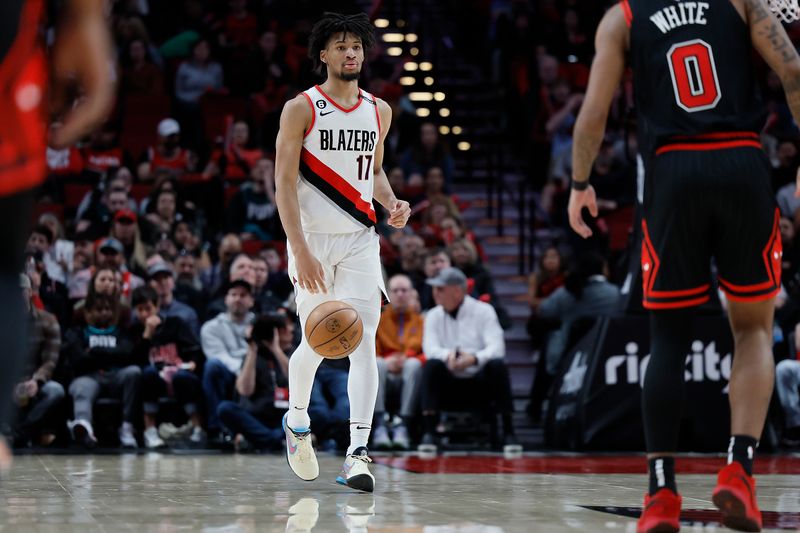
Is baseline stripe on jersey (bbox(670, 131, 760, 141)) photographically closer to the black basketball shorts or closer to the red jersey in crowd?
the black basketball shorts

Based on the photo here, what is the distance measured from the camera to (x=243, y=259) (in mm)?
11438

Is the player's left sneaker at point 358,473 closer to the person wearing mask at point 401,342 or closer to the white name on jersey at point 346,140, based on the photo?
the white name on jersey at point 346,140

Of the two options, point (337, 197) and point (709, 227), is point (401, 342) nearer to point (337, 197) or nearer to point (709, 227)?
point (337, 197)

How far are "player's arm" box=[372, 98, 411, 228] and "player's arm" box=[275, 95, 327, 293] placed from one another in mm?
472

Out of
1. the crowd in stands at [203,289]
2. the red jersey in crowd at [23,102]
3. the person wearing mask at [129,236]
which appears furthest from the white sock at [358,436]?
the person wearing mask at [129,236]

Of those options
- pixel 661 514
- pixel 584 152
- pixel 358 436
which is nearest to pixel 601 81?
pixel 584 152

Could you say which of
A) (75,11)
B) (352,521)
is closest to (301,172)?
(352,521)

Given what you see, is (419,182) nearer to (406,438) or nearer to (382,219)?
(382,219)

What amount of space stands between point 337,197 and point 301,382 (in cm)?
95

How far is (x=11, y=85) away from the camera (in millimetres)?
2988

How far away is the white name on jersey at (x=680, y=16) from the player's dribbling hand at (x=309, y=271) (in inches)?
88.1

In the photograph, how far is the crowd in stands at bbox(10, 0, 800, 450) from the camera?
34.5ft

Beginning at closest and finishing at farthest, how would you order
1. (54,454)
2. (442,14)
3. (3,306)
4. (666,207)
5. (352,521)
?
(3,306) < (666,207) < (352,521) < (54,454) < (442,14)

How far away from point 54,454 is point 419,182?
6535 millimetres
